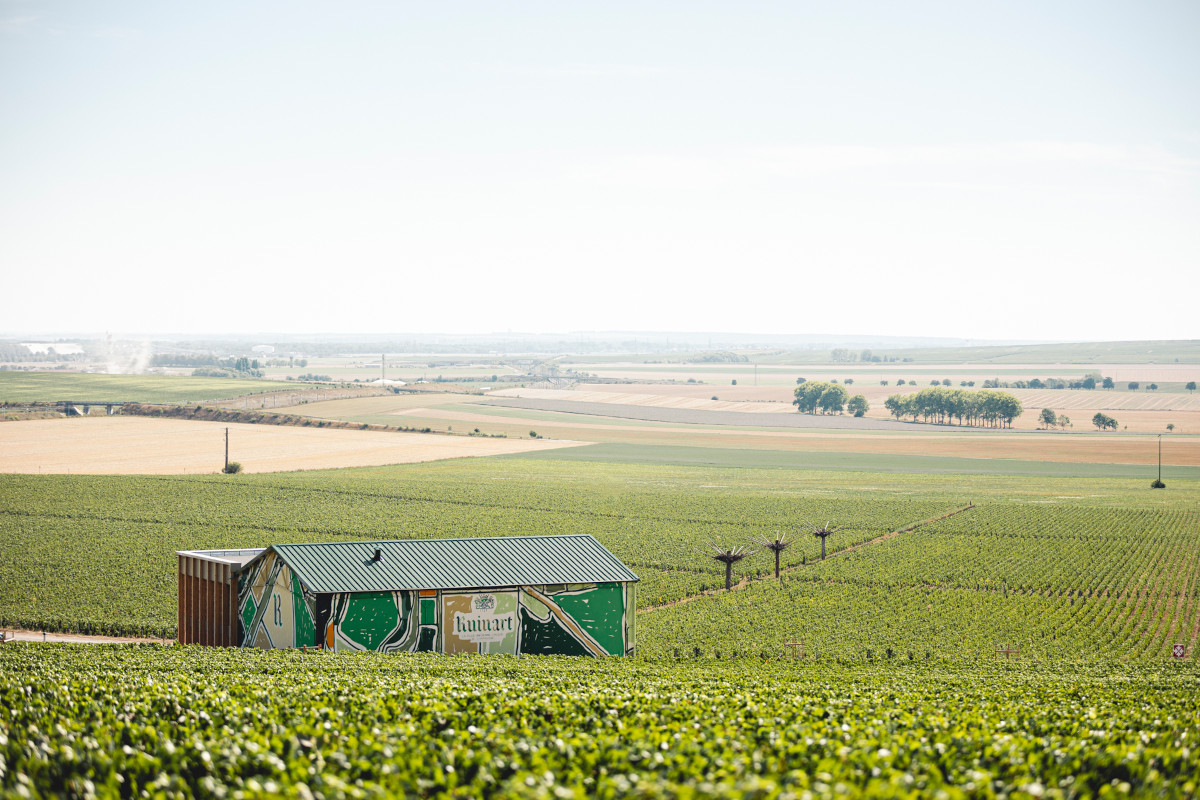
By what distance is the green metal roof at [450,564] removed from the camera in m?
25.1

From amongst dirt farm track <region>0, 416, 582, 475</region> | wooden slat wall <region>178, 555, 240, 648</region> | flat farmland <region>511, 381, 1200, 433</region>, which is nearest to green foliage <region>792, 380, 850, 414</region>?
flat farmland <region>511, 381, 1200, 433</region>

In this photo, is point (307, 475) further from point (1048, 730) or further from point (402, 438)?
point (1048, 730)

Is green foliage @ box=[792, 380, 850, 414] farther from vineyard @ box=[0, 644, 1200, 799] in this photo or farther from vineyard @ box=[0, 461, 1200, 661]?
vineyard @ box=[0, 644, 1200, 799]

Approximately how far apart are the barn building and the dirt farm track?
57.7 metres

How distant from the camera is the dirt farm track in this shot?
273 ft

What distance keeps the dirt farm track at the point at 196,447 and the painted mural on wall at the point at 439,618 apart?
196 ft

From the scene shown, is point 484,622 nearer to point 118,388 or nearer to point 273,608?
point 273,608

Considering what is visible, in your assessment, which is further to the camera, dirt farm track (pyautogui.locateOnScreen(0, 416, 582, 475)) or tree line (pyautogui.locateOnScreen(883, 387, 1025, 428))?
tree line (pyautogui.locateOnScreen(883, 387, 1025, 428))

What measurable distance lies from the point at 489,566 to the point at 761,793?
20.1 m

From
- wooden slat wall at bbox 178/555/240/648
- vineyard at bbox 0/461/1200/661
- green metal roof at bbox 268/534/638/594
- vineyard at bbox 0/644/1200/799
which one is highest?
vineyard at bbox 0/644/1200/799

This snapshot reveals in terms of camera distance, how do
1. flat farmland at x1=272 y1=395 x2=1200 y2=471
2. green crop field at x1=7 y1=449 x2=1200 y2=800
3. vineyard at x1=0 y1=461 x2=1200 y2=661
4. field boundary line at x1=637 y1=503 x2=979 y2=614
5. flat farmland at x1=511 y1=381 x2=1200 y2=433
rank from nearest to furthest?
green crop field at x1=7 y1=449 x2=1200 y2=800 < vineyard at x1=0 y1=461 x2=1200 y2=661 < field boundary line at x1=637 y1=503 x2=979 y2=614 < flat farmland at x1=272 y1=395 x2=1200 y2=471 < flat farmland at x1=511 y1=381 x2=1200 y2=433

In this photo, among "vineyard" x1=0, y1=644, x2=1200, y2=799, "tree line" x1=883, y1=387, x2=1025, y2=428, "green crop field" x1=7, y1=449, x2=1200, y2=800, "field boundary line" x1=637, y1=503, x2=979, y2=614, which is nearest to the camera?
"vineyard" x1=0, y1=644, x2=1200, y2=799

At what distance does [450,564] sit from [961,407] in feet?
440

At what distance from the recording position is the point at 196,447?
9631 centimetres
